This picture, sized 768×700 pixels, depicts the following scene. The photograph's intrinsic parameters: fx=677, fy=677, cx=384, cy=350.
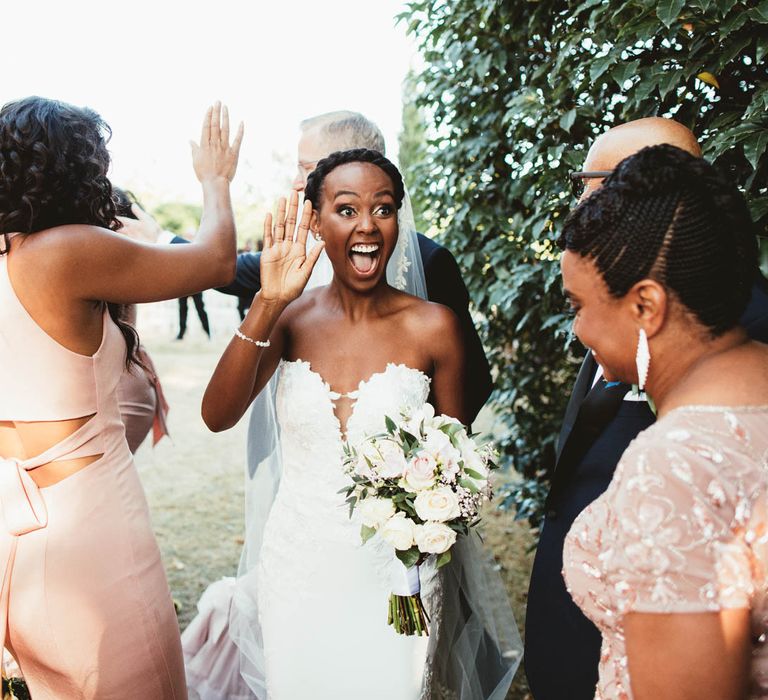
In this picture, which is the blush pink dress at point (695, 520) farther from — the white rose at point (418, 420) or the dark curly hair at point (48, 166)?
the dark curly hair at point (48, 166)

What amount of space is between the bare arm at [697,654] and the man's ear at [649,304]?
53 centimetres

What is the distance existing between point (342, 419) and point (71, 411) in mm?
1025

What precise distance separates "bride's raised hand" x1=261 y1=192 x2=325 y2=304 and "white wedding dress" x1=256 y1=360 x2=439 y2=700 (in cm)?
45

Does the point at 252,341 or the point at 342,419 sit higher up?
the point at 252,341

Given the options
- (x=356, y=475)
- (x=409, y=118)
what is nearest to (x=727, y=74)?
(x=356, y=475)

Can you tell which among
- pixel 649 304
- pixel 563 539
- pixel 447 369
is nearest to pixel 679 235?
pixel 649 304

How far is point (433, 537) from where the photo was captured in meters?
2.03

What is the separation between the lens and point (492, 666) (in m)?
3.02

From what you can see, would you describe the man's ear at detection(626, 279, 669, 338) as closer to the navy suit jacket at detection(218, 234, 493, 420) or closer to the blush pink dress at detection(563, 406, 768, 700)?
the blush pink dress at detection(563, 406, 768, 700)

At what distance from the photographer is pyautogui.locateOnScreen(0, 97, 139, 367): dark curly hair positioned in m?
1.97

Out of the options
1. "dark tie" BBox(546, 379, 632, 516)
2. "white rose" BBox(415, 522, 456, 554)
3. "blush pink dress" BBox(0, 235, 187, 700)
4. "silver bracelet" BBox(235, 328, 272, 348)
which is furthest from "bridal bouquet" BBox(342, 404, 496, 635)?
"blush pink dress" BBox(0, 235, 187, 700)

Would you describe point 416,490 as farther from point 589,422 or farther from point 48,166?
point 48,166

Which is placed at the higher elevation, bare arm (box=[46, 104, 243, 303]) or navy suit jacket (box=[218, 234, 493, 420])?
bare arm (box=[46, 104, 243, 303])

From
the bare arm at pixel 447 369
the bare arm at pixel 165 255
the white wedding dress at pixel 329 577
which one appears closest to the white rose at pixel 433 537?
the white wedding dress at pixel 329 577
